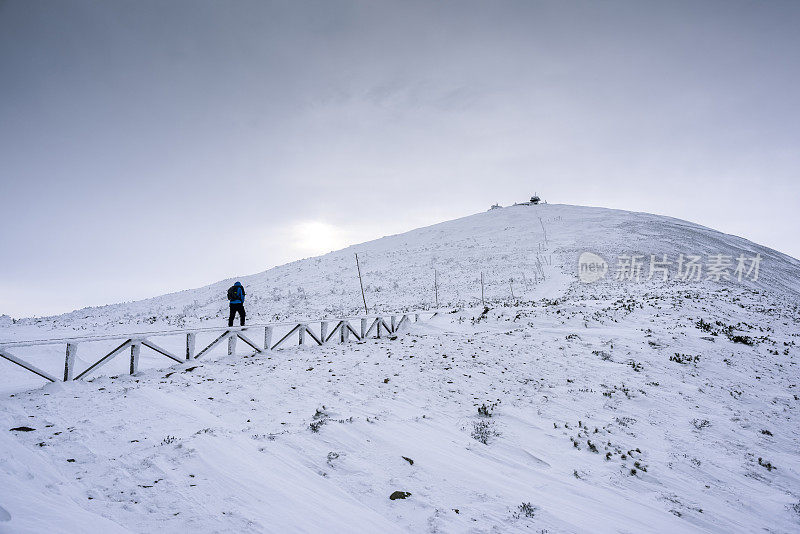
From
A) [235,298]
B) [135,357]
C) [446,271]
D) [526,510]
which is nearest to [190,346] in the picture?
[135,357]

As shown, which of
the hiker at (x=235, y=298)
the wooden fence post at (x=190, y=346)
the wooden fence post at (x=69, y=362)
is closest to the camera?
the wooden fence post at (x=69, y=362)

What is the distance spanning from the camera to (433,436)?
255 inches

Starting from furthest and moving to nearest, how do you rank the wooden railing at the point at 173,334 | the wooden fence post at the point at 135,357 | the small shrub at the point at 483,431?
1. the wooden fence post at the point at 135,357
2. the wooden railing at the point at 173,334
3. the small shrub at the point at 483,431

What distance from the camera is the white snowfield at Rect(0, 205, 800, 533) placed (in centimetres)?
433

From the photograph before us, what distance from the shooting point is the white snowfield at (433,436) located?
4332mm

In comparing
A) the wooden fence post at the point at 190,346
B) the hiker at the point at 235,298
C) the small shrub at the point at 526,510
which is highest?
the hiker at the point at 235,298

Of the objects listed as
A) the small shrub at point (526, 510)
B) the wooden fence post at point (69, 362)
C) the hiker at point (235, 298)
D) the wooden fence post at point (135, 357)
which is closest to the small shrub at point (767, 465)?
the small shrub at point (526, 510)

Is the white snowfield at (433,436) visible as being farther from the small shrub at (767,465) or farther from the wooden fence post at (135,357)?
the wooden fence post at (135,357)

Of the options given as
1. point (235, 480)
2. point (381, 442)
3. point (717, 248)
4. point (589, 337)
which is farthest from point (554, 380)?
point (717, 248)

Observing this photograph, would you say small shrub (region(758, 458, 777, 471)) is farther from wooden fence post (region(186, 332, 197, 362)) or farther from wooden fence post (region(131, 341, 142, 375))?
wooden fence post (region(131, 341, 142, 375))

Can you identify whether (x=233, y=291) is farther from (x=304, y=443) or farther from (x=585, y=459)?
(x=585, y=459)

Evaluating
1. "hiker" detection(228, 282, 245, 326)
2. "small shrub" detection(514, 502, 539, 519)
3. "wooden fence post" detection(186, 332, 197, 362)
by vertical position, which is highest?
"hiker" detection(228, 282, 245, 326)

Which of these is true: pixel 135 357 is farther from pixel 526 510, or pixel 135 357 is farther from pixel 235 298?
pixel 526 510

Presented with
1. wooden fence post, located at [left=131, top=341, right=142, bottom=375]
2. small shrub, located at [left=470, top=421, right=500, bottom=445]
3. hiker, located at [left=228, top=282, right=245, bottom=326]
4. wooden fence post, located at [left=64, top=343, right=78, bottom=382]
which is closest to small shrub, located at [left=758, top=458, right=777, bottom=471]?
small shrub, located at [left=470, top=421, right=500, bottom=445]
